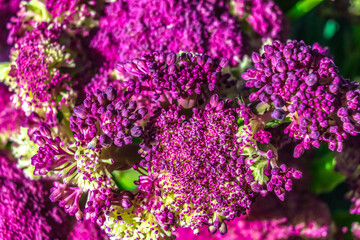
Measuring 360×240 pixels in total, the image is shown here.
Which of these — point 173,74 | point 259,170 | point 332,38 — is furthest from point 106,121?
point 332,38

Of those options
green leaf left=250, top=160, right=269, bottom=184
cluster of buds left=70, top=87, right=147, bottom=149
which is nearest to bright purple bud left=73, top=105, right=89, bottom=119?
cluster of buds left=70, top=87, right=147, bottom=149

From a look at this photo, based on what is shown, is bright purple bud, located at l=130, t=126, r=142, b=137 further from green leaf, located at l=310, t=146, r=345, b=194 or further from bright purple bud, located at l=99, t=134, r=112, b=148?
green leaf, located at l=310, t=146, r=345, b=194

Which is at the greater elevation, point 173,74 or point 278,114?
point 173,74

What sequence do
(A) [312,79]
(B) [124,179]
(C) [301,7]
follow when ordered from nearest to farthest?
(A) [312,79], (B) [124,179], (C) [301,7]

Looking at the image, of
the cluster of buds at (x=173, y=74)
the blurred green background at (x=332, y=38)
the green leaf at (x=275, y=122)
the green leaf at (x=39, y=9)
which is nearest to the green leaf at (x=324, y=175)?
the blurred green background at (x=332, y=38)

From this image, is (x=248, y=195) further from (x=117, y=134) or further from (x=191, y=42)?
(x=191, y=42)

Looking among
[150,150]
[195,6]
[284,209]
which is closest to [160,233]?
[150,150]

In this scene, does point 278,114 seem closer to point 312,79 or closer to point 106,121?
point 312,79

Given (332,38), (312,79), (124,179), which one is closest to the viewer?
(312,79)
